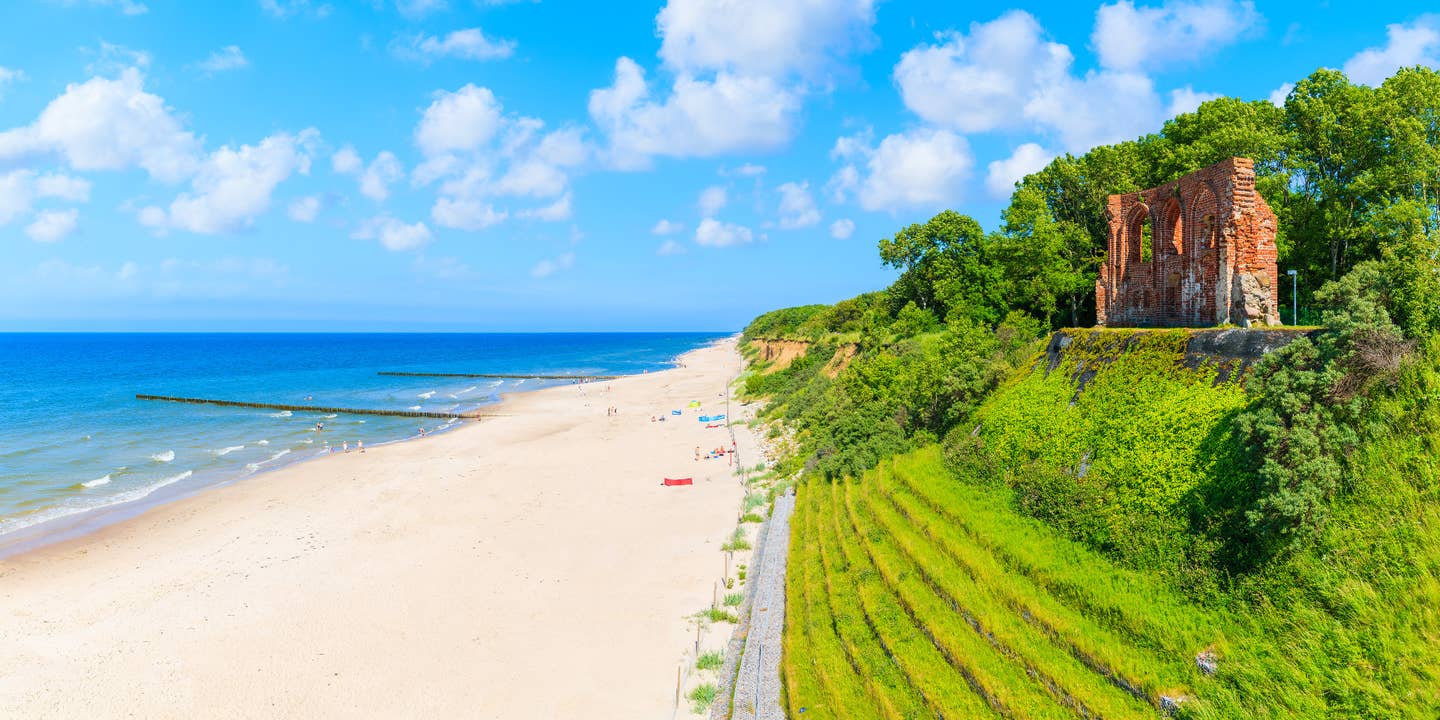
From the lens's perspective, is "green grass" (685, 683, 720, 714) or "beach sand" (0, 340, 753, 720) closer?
"green grass" (685, 683, 720, 714)

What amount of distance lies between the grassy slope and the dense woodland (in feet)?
0.15

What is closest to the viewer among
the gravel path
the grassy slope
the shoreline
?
the grassy slope

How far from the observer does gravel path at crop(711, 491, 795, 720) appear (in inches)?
549

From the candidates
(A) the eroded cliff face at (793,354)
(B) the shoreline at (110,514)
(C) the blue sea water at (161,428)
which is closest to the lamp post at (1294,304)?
(A) the eroded cliff face at (793,354)

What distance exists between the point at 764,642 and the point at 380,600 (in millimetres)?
12851

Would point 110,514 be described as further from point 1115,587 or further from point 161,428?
point 1115,587

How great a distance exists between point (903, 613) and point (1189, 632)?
17.8 feet

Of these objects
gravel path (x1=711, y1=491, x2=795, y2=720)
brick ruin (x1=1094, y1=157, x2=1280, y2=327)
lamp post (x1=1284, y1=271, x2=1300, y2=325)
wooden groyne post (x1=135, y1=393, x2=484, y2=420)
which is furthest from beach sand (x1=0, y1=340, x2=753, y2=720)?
wooden groyne post (x1=135, y1=393, x2=484, y2=420)

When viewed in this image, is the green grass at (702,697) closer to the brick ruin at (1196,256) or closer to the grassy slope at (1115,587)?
the grassy slope at (1115,587)

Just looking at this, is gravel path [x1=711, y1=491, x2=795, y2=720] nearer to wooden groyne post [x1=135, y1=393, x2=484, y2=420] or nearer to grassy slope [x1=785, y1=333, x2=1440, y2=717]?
grassy slope [x1=785, y1=333, x2=1440, y2=717]

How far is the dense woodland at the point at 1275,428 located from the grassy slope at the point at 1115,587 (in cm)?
5

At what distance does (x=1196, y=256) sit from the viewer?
21609 mm

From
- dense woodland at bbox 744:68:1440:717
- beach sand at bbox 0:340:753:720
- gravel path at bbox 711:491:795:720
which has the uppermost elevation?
dense woodland at bbox 744:68:1440:717

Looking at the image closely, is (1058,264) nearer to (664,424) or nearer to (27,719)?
(664,424)
